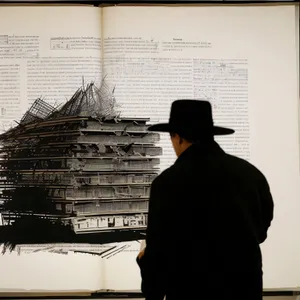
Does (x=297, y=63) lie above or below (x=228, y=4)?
below

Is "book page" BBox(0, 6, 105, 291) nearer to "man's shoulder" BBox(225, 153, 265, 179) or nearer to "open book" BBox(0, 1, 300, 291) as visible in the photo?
"open book" BBox(0, 1, 300, 291)

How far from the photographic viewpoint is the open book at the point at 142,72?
203 cm


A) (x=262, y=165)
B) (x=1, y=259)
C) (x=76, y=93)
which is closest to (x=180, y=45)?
(x=76, y=93)

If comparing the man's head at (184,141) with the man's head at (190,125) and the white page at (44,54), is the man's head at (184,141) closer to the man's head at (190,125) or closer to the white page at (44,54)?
the man's head at (190,125)

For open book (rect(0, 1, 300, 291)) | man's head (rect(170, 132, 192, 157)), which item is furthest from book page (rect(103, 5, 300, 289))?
man's head (rect(170, 132, 192, 157))

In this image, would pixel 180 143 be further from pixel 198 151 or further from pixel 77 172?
pixel 77 172

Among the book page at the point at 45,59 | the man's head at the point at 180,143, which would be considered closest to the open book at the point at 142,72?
the book page at the point at 45,59

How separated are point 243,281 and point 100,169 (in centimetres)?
82

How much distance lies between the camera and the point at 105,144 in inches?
A: 79.8

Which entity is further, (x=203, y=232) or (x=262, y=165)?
(x=262, y=165)

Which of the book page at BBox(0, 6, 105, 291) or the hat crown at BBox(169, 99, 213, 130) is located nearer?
the hat crown at BBox(169, 99, 213, 130)

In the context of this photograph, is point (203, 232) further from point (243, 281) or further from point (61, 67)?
point (61, 67)

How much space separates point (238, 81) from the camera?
2068 millimetres

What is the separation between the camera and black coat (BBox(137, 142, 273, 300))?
1399 mm
